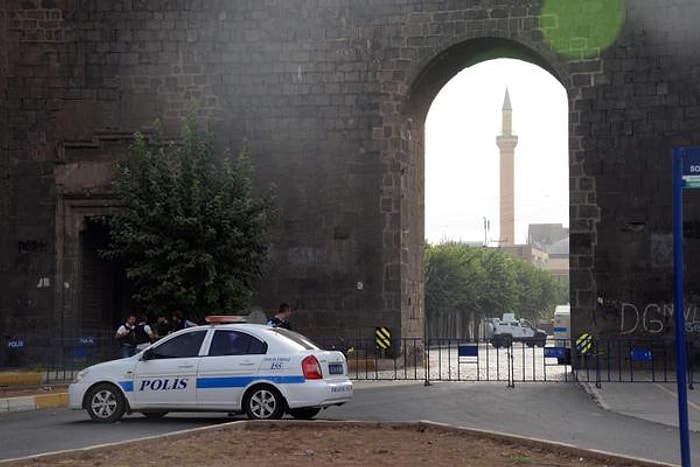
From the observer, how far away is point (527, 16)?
3000cm

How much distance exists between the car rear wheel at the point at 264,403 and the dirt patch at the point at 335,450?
138 cm

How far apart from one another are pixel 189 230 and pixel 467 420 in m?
12.3

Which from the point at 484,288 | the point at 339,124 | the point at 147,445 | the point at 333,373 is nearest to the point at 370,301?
the point at 339,124

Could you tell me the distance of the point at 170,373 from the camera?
53.6 feet

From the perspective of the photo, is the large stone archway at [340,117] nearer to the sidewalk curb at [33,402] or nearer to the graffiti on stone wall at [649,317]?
the graffiti on stone wall at [649,317]

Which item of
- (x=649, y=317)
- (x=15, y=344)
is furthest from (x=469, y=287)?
(x=15, y=344)

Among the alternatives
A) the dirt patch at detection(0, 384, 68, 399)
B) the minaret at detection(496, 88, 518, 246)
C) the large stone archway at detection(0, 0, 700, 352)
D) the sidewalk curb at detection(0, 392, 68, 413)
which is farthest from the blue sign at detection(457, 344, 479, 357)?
the minaret at detection(496, 88, 518, 246)

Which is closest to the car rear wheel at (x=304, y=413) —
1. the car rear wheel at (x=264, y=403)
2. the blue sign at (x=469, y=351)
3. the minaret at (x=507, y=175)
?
the car rear wheel at (x=264, y=403)

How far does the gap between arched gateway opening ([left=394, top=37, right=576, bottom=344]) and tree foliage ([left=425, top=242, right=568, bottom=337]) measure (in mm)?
42077

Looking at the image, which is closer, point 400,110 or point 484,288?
point 400,110

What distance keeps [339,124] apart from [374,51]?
2.00 m

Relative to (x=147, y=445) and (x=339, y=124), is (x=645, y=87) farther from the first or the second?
(x=147, y=445)

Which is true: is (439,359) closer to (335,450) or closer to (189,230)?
(189,230)

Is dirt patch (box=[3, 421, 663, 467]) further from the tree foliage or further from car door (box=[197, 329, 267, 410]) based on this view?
the tree foliage
